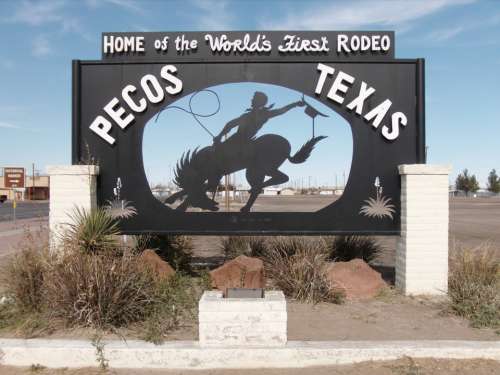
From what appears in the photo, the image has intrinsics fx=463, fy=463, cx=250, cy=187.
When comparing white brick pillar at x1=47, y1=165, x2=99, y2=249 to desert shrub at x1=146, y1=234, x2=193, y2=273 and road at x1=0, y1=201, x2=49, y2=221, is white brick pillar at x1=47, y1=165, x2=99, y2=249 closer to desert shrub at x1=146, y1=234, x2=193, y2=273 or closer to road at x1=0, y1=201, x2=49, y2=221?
desert shrub at x1=146, y1=234, x2=193, y2=273

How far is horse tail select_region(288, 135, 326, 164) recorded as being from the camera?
862 centimetres

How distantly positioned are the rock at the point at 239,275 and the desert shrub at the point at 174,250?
4.74 ft

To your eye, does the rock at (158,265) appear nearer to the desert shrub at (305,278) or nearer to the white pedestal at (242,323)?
the desert shrub at (305,278)

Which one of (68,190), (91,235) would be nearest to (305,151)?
(91,235)

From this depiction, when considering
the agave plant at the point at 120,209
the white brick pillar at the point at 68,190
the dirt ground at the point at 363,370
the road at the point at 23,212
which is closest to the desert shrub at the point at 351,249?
the agave plant at the point at 120,209

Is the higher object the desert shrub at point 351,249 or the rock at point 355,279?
the desert shrub at point 351,249

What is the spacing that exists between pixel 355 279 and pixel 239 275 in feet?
6.57

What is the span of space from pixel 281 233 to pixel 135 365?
13.1 feet

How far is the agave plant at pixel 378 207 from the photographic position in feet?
27.7

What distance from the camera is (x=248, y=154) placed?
8609 mm

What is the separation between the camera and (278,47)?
8602 mm

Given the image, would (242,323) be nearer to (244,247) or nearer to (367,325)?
(367,325)

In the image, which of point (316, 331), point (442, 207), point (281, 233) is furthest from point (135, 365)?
point (442, 207)

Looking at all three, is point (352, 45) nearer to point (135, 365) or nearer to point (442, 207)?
point (442, 207)
